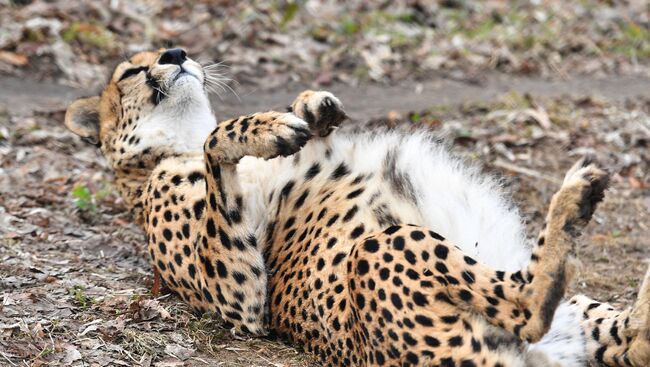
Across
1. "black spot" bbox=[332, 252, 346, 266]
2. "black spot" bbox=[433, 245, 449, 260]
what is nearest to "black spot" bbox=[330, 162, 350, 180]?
"black spot" bbox=[332, 252, 346, 266]

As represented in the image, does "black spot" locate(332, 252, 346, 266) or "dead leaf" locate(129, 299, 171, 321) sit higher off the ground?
"black spot" locate(332, 252, 346, 266)

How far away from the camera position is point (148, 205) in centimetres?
454

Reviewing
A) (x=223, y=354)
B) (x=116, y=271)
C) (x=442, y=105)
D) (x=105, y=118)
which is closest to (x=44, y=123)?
(x=105, y=118)

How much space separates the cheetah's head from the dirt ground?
67cm

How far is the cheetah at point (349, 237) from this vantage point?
3.38 metres

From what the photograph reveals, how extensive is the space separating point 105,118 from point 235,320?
1680 mm

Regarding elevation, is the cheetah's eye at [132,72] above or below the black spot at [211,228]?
above

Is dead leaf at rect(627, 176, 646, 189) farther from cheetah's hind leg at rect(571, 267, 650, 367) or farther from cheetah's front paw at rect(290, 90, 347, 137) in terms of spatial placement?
cheetah's front paw at rect(290, 90, 347, 137)

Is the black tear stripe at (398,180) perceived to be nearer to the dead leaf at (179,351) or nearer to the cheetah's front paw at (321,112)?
the cheetah's front paw at (321,112)

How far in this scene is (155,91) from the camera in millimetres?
4902

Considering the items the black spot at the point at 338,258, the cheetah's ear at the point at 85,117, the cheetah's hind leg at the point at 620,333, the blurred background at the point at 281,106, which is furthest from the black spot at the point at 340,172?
the cheetah's ear at the point at 85,117

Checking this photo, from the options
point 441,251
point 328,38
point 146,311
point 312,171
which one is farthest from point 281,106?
point 441,251

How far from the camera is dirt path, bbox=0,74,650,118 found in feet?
25.7

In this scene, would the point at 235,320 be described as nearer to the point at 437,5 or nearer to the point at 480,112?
the point at 480,112
